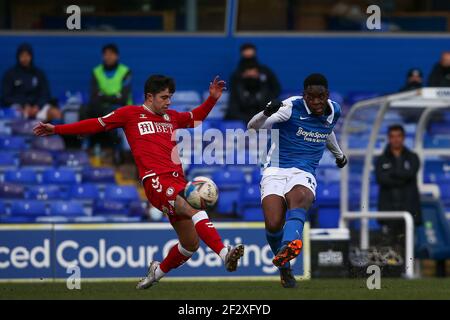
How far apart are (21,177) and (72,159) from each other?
101 cm

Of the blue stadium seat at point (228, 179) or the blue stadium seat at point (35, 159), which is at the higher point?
the blue stadium seat at point (35, 159)

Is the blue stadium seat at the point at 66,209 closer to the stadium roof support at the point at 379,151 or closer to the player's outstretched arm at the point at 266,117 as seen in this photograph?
the stadium roof support at the point at 379,151

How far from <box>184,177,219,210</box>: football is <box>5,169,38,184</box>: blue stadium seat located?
24.6 feet

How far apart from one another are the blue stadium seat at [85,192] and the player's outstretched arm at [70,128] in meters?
6.51

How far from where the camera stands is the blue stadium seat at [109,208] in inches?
734

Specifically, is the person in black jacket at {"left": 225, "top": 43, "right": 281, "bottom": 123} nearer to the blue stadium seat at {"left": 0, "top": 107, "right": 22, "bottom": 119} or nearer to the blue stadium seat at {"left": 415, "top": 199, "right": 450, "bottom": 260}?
the blue stadium seat at {"left": 415, "top": 199, "right": 450, "bottom": 260}

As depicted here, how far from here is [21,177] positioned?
19000 millimetres

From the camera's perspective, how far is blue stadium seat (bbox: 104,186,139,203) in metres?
18.7

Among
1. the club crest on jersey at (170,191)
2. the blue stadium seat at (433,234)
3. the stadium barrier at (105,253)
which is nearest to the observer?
the club crest on jersey at (170,191)

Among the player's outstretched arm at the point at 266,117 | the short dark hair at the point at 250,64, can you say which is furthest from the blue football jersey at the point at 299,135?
the short dark hair at the point at 250,64

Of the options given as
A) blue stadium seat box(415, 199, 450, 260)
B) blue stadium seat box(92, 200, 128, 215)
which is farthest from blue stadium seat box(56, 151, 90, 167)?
blue stadium seat box(415, 199, 450, 260)

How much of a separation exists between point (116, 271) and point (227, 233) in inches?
61.4

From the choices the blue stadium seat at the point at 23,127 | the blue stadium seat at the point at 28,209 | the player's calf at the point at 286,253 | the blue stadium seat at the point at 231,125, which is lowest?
the blue stadium seat at the point at 28,209

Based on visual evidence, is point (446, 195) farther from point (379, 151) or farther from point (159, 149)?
point (159, 149)
